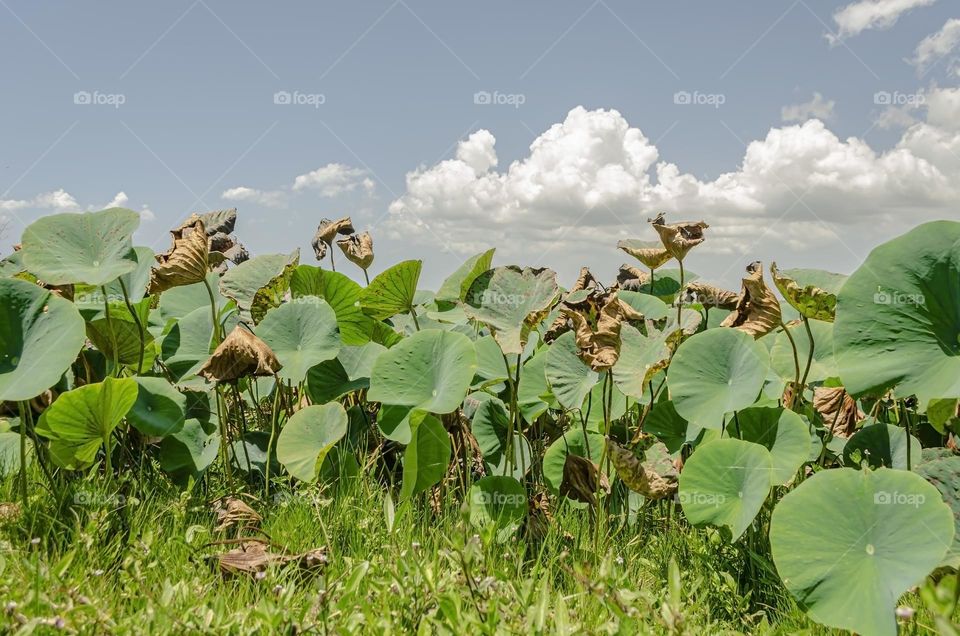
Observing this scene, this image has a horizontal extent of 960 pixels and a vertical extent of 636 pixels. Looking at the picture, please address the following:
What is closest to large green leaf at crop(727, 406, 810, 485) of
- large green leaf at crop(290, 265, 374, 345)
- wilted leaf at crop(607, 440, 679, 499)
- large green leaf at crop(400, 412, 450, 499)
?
wilted leaf at crop(607, 440, 679, 499)

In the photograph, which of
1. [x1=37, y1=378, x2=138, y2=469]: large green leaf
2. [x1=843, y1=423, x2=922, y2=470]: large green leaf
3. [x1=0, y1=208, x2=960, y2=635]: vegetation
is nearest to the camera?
[x1=0, y1=208, x2=960, y2=635]: vegetation

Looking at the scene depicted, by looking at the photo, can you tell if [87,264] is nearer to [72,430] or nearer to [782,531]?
[72,430]

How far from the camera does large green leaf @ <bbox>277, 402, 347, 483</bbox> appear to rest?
2.34m

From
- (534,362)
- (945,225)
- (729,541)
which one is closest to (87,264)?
(534,362)

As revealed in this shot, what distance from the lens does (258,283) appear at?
273 centimetres

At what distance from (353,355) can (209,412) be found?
0.67 meters

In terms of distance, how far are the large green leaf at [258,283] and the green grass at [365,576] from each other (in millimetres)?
710

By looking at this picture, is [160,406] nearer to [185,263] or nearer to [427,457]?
[185,263]

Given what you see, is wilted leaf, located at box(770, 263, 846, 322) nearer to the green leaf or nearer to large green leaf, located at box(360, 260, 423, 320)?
large green leaf, located at box(360, 260, 423, 320)

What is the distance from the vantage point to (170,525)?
2.28m

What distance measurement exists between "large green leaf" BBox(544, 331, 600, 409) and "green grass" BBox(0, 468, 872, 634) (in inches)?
14.8

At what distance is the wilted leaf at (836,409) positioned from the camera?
249cm

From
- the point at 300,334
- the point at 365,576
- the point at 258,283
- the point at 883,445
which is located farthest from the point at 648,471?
the point at 258,283

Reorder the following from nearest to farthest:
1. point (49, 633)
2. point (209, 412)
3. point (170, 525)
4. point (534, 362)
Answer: point (49, 633) < point (170, 525) < point (534, 362) < point (209, 412)
